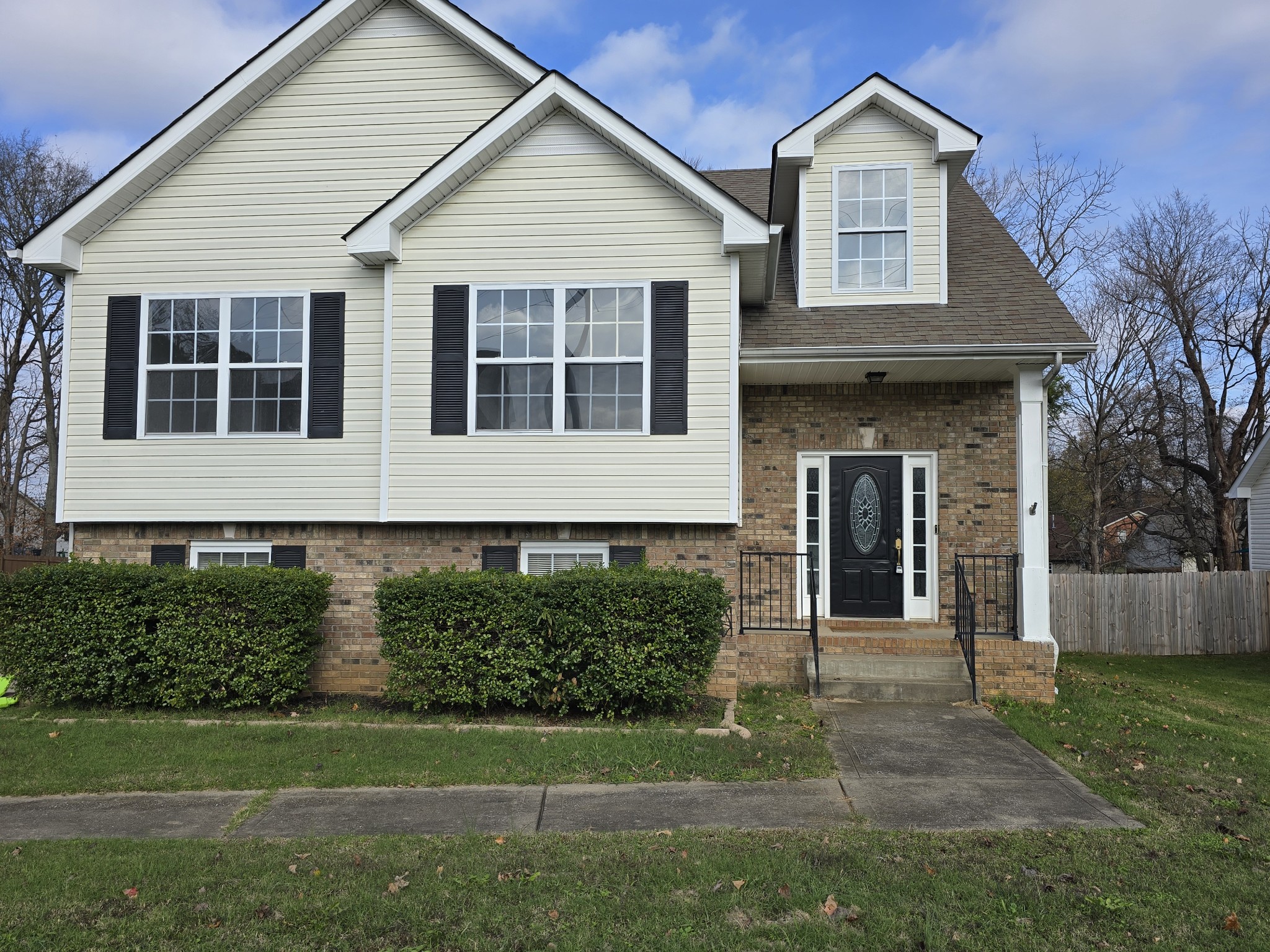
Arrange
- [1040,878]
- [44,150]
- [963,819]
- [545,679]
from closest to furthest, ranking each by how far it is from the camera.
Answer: [1040,878] → [963,819] → [545,679] → [44,150]

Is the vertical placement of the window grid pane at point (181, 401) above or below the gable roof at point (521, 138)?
below

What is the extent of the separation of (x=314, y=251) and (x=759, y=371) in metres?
5.21

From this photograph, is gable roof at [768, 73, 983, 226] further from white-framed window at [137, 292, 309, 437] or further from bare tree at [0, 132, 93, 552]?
bare tree at [0, 132, 93, 552]

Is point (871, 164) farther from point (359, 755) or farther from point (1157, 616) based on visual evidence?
point (1157, 616)

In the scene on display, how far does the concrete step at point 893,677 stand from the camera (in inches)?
341

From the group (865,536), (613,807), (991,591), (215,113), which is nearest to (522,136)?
(215,113)

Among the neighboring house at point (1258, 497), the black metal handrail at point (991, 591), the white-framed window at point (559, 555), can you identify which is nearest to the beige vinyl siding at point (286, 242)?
the white-framed window at point (559, 555)

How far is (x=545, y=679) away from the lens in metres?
7.57

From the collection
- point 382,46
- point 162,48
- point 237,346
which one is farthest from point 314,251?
point 162,48

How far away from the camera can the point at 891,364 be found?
372 inches

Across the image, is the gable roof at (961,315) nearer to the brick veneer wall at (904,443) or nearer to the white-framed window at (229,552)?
the brick veneer wall at (904,443)

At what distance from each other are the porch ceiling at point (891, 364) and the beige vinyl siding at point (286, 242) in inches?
166

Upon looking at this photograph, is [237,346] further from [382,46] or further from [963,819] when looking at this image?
[963,819]

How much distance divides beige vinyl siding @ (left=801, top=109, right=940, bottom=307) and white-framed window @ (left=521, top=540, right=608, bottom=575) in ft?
13.4
